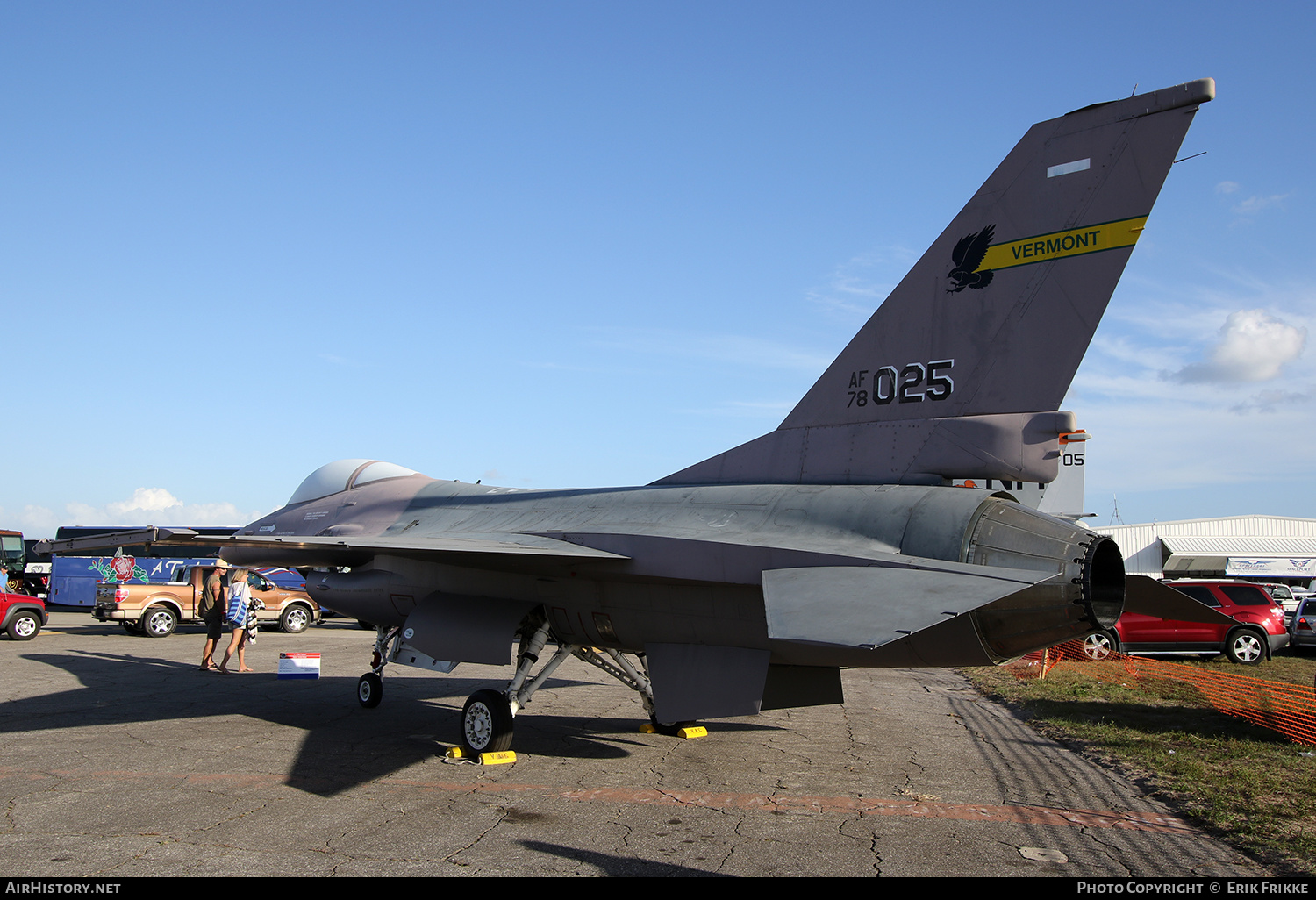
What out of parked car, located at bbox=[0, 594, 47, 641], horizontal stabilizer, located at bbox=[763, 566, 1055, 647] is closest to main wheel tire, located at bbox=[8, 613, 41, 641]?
parked car, located at bbox=[0, 594, 47, 641]

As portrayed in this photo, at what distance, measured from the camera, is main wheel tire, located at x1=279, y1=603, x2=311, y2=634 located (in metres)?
24.2

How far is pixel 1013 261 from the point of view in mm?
7258

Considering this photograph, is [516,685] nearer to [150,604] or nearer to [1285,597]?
[150,604]

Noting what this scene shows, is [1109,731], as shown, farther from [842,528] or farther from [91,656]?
[91,656]

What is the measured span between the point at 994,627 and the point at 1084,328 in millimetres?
2668

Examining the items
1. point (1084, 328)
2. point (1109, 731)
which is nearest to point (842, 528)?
point (1084, 328)

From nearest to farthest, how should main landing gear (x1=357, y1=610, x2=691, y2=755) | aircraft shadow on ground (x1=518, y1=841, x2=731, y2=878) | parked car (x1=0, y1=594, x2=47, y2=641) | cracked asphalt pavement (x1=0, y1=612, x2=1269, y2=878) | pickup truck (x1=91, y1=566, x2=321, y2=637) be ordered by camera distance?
aircraft shadow on ground (x1=518, y1=841, x2=731, y2=878), cracked asphalt pavement (x1=0, y1=612, x2=1269, y2=878), main landing gear (x1=357, y1=610, x2=691, y2=755), parked car (x1=0, y1=594, x2=47, y2=641), pickup truck (x1=91, y1=566, x2=321, y2=637)

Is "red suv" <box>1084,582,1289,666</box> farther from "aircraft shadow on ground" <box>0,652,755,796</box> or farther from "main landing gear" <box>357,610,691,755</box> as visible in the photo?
"main landing gear" <box>357,610,691,755</box>

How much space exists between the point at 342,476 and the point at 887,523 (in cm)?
883

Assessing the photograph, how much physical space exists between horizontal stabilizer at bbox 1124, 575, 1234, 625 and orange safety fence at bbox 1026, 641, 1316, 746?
2425 mm

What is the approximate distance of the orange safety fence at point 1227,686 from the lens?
391 inches

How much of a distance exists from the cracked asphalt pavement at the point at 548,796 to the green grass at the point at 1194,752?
0.34 metres

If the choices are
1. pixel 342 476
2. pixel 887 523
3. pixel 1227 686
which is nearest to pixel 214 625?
pixel 342 476

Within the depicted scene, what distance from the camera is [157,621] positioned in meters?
20.9
